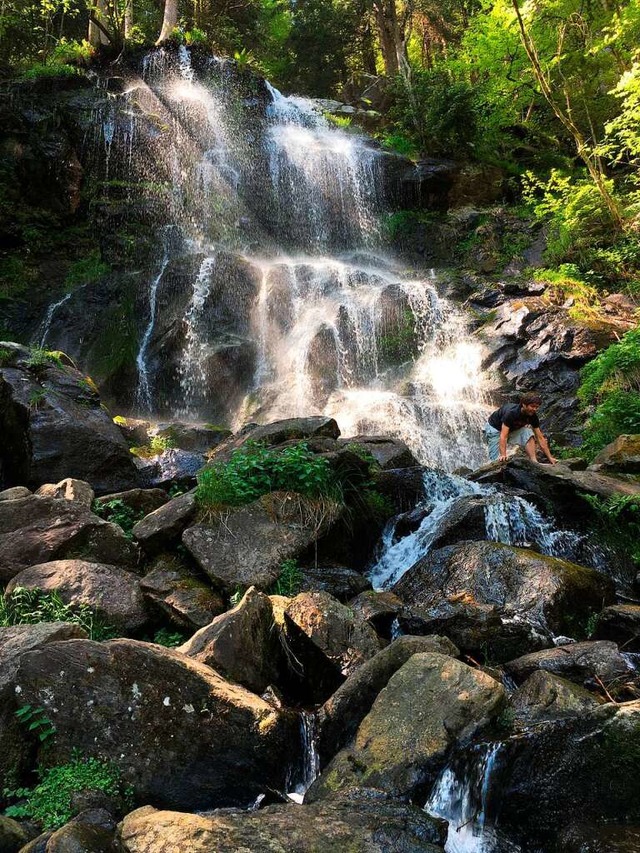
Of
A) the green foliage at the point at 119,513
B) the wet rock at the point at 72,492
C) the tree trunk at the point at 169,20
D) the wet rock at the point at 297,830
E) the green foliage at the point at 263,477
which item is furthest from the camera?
the tree trunk at the point at 169,20

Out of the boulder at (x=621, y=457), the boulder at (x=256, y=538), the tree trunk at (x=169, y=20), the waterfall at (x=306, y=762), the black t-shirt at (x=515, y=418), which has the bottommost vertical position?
the waterfall at (x=306, y=762)

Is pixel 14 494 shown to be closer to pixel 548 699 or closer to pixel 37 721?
pixel 37 721

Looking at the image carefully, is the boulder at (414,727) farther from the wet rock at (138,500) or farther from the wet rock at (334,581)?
the wet rock at (138,500)

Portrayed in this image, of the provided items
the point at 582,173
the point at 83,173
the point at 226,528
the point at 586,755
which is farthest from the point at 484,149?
the point at 586,755

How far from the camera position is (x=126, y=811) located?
11.5 feet

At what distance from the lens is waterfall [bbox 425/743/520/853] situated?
3.40 m

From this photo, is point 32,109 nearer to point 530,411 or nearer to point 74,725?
point 530,411

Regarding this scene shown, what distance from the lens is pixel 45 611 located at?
201 inches

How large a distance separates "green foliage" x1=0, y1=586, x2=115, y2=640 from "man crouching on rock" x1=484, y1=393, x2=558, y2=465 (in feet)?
20.1

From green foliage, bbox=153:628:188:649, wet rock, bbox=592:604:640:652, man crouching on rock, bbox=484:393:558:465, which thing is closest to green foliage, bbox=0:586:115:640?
green foliage, bbox=153:628:188:649

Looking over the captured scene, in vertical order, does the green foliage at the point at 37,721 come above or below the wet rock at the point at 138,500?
below

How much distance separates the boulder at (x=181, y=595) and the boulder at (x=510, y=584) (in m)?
2.07

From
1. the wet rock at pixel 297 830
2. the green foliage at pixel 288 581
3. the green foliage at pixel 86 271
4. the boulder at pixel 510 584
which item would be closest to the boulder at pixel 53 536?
the green foliage at pixel 288 581

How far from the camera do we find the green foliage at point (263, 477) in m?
6.57
